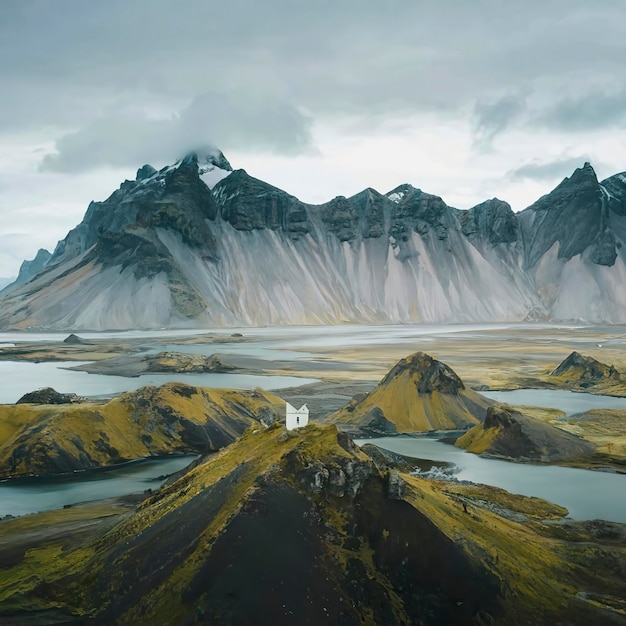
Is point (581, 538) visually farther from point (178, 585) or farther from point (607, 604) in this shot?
point (178, 585)

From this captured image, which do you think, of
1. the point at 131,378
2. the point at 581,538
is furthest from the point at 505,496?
the point at 131,378

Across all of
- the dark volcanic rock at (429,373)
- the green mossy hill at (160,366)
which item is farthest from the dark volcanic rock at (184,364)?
the dark volcanic rock at (429,373)

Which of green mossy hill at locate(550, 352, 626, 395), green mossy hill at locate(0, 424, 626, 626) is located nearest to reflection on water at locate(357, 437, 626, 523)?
green mossy hill at locate(0, 424, 626, 626)

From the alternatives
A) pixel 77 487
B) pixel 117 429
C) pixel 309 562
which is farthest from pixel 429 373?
pixel 309 562

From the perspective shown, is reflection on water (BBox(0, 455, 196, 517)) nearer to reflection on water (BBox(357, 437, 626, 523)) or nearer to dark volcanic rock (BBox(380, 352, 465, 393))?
reflection on water (BBox(357, 437, 626, 523))

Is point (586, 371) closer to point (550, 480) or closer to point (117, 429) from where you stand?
point (550, 480)
